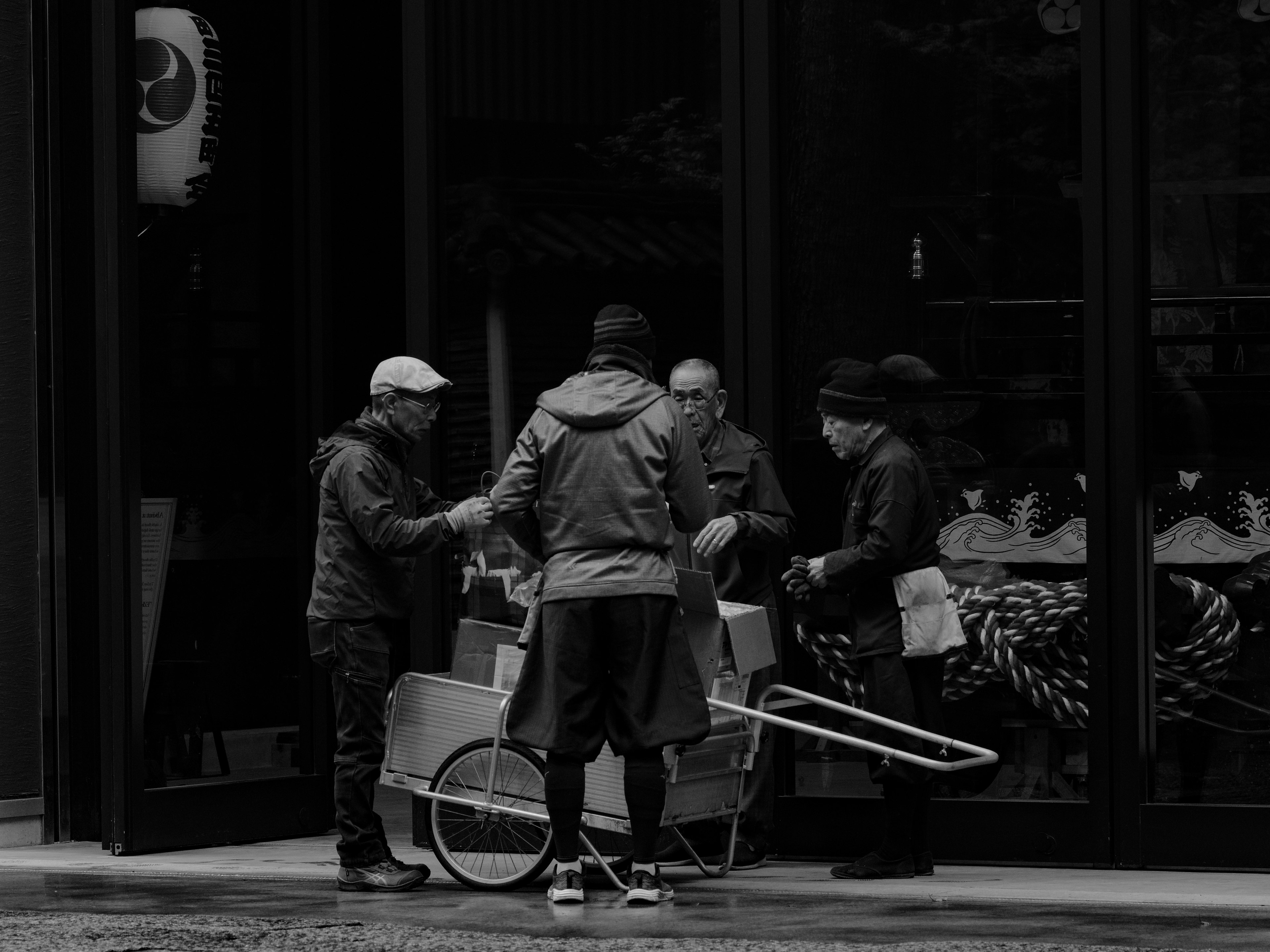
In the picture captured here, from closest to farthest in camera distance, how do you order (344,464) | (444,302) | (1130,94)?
(344,464) → (1130,94) → (444,302)

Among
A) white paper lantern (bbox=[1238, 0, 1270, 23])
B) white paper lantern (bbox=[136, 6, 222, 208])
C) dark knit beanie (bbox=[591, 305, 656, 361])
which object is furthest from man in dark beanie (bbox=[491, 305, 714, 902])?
white paper lantern (bbox=[1238, 0, 1270, 23])

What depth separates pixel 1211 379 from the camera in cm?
798

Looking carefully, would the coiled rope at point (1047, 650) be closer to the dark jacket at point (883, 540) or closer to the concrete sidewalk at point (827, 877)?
the dark jacket at point (883, 540)

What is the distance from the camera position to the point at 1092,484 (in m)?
7.85

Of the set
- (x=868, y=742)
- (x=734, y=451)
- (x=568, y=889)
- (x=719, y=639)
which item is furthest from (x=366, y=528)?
(x=868, y=742)

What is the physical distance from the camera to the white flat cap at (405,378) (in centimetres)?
735

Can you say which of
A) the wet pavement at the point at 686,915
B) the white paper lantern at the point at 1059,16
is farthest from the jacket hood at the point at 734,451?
the white paper lantern at the point at 1059,16

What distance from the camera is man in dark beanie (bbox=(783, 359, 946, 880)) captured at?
7445 millimetres

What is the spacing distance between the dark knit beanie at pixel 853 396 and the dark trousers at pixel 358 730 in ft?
6.06

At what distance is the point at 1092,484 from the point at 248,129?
402 cm

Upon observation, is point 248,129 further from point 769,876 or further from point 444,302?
point 769,876

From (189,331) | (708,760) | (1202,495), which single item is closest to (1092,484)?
(1202,495)

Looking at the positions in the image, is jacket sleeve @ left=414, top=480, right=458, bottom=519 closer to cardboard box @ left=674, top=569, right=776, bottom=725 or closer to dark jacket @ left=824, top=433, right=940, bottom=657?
cardboard box @ left=674, top=569, right=776, bottom=725

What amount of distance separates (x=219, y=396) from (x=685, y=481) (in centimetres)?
292
